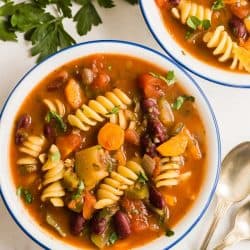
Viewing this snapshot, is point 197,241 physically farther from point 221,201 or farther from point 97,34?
point 97,34

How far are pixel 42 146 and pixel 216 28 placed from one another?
3.69ft

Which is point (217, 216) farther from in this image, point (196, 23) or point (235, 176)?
point (196, 23)

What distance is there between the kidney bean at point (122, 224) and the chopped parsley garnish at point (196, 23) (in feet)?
3.49

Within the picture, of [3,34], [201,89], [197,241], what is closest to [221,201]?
[197,241]

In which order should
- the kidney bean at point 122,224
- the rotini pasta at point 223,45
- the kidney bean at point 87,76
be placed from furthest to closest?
the rotini pasta at point 223,45 → the kidney bean at point 87,76 → the kidney bean at point 122,224

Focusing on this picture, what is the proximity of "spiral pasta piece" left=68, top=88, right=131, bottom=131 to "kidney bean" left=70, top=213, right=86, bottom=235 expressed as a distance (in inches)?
16.9

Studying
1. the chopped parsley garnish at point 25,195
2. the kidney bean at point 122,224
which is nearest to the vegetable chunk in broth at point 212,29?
the kidney bean at point 122,224

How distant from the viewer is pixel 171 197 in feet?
12.8

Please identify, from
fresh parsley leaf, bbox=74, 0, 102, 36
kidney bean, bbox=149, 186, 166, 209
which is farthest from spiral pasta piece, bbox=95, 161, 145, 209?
fresh parsley leaf, bbox=74, 0, 102, 36

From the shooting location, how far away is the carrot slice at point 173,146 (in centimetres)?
386

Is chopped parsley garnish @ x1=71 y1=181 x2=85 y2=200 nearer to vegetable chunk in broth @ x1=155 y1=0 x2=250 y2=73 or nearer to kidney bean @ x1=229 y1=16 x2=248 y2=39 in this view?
vegetable chunk in broth @ x1=155 y1=0 x2=250 y2=73

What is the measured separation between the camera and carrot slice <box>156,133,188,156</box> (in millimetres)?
3857

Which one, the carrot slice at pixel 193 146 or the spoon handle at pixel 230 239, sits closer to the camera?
the carrot slice at pixel 193 146

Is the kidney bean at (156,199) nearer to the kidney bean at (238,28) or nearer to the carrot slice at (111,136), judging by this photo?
the carrot slice at (111,136)
